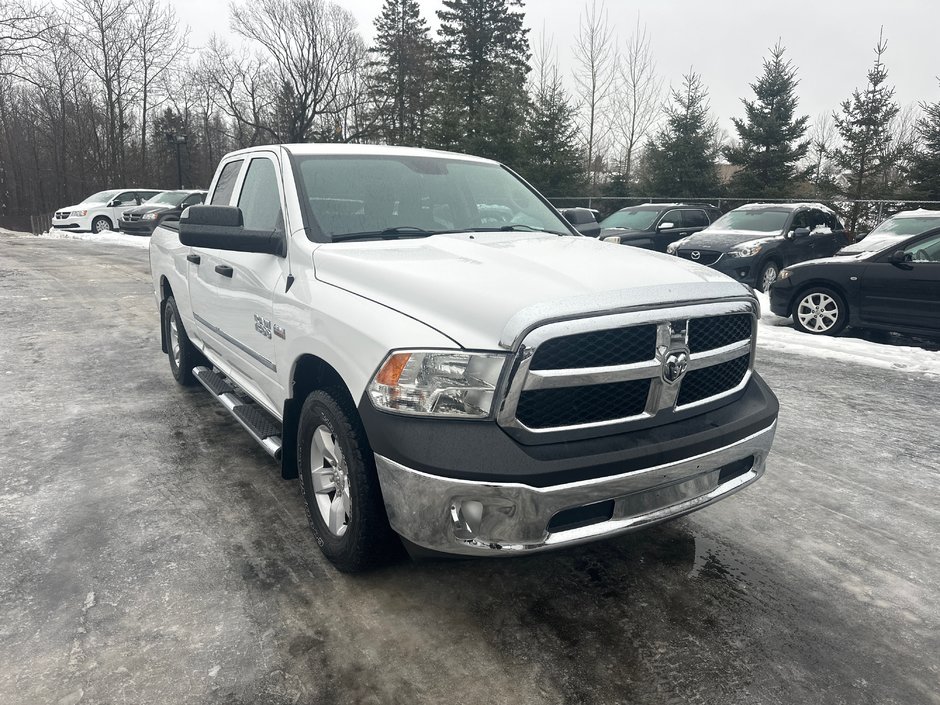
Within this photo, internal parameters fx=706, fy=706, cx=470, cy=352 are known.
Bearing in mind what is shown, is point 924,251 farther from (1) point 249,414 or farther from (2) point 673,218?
(2) point 673,218

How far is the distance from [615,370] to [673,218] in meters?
14.6

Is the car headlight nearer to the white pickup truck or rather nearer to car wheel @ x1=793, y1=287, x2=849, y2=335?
car wheel @ x1=793, y1=287, x2=849, y2=335

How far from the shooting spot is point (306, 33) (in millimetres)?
44688

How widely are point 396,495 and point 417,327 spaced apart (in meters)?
0.62

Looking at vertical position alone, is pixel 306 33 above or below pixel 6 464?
above

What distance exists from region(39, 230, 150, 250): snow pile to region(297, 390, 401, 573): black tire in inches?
810

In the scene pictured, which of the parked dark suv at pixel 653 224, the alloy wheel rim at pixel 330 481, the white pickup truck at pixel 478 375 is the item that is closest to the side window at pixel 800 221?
the parked dark suv at pixel 653 224

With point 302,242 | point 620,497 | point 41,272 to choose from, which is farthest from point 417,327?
point 41,272

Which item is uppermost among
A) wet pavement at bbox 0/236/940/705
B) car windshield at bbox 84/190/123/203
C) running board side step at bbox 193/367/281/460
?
car windshield at bbox 84/190/123/203

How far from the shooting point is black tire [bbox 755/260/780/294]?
12750 mm

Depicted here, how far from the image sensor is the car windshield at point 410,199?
374 centimetres

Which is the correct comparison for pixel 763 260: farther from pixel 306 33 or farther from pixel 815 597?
pixel 306 33

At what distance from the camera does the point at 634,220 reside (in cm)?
1614

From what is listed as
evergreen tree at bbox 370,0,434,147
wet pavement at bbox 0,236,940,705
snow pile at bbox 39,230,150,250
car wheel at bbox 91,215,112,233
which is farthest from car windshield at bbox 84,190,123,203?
wet pavement at bbox 0,236,940,705
